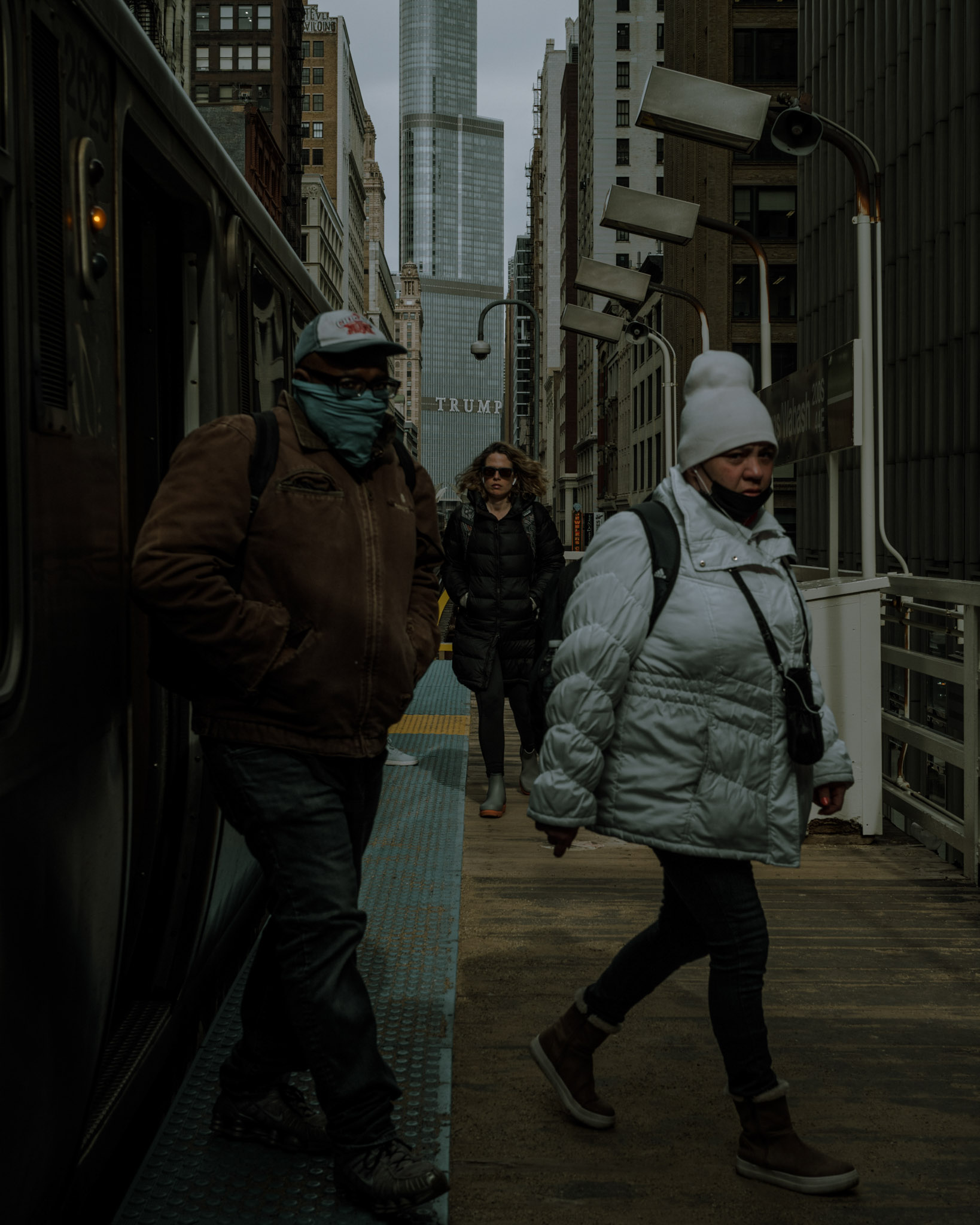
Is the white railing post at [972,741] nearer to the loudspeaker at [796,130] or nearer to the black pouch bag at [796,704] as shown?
the black pouch bag at [796,704]

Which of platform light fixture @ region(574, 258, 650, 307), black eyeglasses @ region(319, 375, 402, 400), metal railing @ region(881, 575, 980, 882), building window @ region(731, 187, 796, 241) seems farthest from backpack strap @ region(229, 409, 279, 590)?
building window @ region(731, 187, 796, 241)

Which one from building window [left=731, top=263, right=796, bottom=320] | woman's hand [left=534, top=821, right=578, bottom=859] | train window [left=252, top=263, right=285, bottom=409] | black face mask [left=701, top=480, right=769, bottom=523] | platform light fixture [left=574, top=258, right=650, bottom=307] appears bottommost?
woman's hand [left=534, top=821, right=578, bottom=859]

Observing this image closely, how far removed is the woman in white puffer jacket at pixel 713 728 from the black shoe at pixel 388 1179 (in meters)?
0.78

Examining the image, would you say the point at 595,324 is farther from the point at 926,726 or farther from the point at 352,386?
the point at 352,386

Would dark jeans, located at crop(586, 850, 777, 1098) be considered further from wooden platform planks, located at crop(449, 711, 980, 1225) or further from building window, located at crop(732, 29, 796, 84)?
building window, located at crop(732, 29, 796, 84)

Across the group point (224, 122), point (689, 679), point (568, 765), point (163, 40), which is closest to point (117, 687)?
point (568, 765)

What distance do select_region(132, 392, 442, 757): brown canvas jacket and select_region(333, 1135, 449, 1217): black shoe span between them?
91 cm

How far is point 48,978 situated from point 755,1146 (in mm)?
1822

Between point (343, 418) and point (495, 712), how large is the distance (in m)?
4.68

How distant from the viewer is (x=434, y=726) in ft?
35.2

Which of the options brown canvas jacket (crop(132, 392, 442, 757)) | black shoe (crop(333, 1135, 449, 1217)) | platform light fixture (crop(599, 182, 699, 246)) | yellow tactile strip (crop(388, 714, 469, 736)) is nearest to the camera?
brown canvas jacket (crop(132, 392, 442, 757))

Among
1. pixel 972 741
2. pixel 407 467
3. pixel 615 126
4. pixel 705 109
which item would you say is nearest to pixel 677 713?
pixel 407 467

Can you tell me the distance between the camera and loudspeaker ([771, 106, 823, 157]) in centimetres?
857

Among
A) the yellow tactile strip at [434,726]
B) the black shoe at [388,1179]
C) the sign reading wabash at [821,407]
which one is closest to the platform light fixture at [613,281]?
the yellow tactile strip at [434,726]
